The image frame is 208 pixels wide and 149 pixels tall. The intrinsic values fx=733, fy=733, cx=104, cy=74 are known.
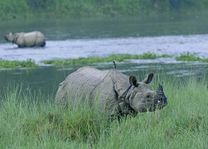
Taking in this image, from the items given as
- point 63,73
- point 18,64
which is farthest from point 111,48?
point 63,73

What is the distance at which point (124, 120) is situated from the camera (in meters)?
10.5

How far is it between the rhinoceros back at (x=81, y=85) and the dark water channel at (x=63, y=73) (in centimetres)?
723

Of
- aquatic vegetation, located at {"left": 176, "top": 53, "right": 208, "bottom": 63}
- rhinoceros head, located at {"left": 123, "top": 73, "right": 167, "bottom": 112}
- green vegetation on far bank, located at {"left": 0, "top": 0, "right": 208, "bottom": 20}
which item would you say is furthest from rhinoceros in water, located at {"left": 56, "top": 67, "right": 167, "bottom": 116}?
green vegetation on far bank, located at {"left": 0, "top": 0, "right": 208, "bottom": 20}

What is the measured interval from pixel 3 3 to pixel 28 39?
28.4 meters

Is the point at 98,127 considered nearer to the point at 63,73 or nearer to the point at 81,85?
the point at 81,85

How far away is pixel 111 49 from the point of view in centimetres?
3541

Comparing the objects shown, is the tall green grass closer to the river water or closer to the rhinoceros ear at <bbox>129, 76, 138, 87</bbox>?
the rhinoceros ear at <bbox>129, 76, 138, 87</bbox>

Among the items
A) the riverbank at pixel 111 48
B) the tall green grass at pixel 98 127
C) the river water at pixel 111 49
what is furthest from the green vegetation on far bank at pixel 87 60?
the tall green grass at pixel 98 127

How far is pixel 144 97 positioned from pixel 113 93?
0.86 m

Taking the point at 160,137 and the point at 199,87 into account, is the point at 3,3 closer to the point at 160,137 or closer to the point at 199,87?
the point at 199,87

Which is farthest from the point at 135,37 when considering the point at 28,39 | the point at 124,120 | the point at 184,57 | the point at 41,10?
the point at 124,120

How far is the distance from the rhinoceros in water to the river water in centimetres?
506

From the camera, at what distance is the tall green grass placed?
28.6ft

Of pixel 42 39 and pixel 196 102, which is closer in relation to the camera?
pixel 196 102
